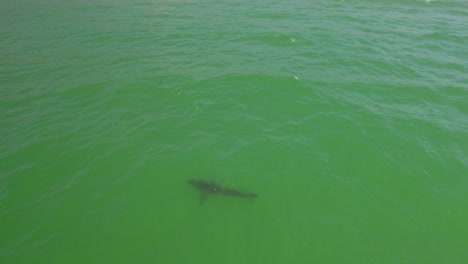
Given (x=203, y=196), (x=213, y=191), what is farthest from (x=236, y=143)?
(x=203, y=196)

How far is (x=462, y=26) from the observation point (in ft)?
89.2

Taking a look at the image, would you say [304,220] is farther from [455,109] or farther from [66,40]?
[66,40]

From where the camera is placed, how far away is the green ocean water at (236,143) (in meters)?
11.1

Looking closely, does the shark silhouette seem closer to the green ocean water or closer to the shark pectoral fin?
the shark pectoral fin

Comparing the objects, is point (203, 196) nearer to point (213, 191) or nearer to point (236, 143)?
point (213, 191)

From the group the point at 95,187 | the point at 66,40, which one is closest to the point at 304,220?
the point at 95,187

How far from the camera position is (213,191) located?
41.9 ft

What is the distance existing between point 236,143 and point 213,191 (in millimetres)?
3281

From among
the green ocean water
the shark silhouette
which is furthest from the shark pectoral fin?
the green ocean water

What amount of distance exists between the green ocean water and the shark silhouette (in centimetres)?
28

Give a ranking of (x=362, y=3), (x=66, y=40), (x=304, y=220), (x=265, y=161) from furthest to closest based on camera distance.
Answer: (x=362, y=3) → (x=66, y=40) → (x=265, y=161) → (x=304, y=220)

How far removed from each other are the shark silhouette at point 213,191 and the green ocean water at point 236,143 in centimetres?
28

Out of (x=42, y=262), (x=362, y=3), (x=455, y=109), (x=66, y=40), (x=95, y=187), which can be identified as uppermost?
(x=362, y=3)

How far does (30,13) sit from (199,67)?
21.7 m
